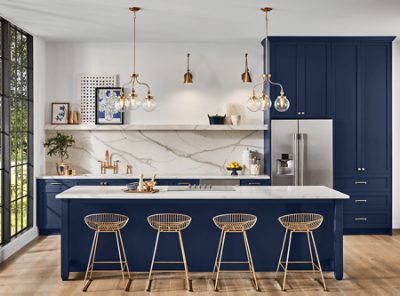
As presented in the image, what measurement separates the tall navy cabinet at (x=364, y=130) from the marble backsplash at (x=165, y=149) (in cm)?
124

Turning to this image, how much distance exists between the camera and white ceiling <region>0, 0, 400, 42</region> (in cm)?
554

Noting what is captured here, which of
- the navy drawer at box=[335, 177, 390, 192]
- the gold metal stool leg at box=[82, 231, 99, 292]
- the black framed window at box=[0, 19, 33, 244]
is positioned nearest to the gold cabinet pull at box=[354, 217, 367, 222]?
the navy drawer at box=[335, 177, 390, 192]

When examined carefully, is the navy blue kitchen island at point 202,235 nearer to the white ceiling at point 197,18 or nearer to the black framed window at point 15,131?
the black framed window at point 15,131

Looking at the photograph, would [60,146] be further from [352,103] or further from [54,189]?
[352,103]

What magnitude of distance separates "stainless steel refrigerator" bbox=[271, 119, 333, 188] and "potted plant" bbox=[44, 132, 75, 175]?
2900 millimetres

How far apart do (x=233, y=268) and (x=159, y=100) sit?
326 cm

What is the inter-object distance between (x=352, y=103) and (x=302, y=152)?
39.2 inches

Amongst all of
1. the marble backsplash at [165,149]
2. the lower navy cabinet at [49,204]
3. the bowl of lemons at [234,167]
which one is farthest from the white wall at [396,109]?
the lower navy cabinet at [49,204]

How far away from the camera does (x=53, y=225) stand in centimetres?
743

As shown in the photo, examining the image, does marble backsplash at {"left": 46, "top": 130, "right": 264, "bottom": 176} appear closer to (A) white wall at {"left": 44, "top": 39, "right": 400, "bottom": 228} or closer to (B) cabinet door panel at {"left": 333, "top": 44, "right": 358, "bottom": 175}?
(A) white wall at {"left": 44, "top": 39, "right": 400, "bottom": 228}

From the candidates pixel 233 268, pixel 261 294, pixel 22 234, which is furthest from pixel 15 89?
pixel 261 294

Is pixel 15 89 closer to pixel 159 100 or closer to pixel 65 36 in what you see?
pixel 65 36

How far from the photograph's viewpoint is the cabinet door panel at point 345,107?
A: 24.3 feet

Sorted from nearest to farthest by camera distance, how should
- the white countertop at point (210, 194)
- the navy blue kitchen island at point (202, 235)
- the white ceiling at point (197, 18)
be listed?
the white countertop at point (210, 194)
the navy blue kitchen island at point (202, 235)
the white ceiling at point (197, 18)
